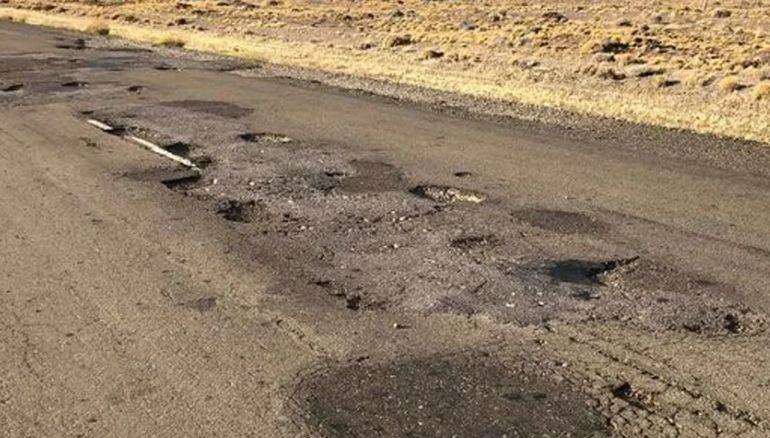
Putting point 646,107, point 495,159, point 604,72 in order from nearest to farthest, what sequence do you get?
point 495,159, point 646,107, point 604,72

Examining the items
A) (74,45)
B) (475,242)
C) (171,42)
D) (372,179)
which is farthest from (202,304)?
(171,42)

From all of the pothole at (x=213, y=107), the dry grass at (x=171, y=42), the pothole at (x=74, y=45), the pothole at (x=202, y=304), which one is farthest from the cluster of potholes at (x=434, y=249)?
the dry grass at (x=171, y=42)

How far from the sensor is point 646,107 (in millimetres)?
16047

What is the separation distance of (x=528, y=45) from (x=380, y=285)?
2632cm

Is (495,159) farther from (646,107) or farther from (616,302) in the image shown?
(646,107)

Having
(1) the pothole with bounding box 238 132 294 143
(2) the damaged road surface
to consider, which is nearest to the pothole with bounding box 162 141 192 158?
(2) the damaged road surface

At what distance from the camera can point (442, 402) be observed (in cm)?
465

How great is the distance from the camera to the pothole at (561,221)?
25.6 feet

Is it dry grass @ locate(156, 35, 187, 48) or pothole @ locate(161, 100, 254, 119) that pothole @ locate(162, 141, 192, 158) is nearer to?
pothole @ locate(161, 100, 254, 119)

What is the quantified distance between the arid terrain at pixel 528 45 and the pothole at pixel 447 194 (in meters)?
5.75

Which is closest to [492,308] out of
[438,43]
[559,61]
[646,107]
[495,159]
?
[495,159]

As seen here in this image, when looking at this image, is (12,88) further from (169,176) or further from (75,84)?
(169,176)

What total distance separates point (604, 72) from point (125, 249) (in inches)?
672

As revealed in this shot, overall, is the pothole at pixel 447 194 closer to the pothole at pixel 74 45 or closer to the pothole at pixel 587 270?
the pothole at pixel 587 270
